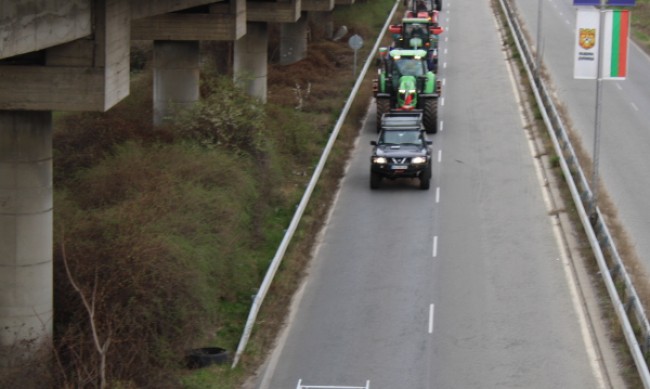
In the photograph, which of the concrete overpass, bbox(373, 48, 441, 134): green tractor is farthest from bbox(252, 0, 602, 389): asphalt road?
the concrete overpass

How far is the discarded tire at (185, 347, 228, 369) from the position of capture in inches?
846

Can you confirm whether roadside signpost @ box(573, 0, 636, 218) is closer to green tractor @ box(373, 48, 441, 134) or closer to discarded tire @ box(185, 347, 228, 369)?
green tractor @ box(373, 48, 441, 134)

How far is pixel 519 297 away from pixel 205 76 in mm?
17304

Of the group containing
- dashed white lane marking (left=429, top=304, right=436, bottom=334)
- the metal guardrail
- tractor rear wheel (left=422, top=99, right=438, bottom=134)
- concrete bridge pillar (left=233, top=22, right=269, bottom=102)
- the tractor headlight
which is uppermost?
concrete bridge pillar (left=233, top=22, right=269, bottom=102)

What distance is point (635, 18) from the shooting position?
263ft

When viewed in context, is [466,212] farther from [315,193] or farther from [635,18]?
[635,18]

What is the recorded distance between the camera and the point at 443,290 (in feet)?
89.6

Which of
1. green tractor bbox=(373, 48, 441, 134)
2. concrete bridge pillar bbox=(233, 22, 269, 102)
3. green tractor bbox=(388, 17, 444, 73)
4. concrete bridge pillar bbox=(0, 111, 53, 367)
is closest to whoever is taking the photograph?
concrete bridge pillar bbox=(0, 111, 53, 367)

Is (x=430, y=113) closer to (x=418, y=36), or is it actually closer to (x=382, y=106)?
(x=382, y=106)

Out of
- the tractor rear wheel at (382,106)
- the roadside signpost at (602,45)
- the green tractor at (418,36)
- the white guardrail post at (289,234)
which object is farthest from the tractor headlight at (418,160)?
the green tractor at (418,36)

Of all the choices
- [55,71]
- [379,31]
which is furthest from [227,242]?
[379,31]

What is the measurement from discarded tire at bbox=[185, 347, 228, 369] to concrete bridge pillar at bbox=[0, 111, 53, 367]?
248cm

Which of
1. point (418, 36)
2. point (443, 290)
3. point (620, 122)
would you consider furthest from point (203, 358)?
point (418, 36)

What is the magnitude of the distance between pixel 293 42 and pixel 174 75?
21891 mm
